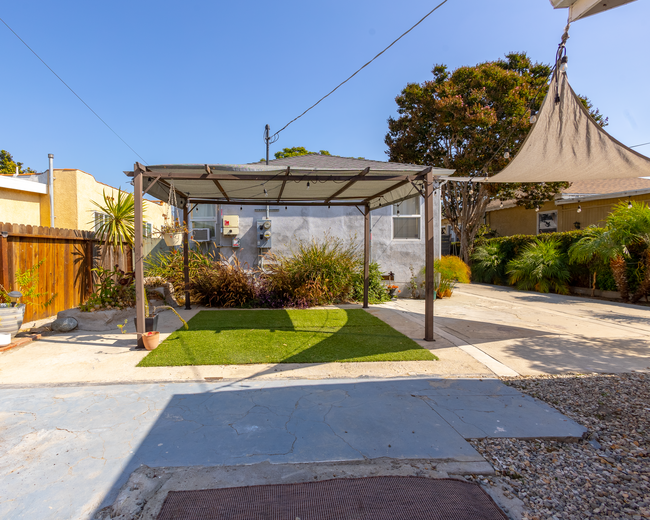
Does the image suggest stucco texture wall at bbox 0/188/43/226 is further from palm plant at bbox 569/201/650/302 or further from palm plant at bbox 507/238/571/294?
palm plant at bbox 569/201/650/302

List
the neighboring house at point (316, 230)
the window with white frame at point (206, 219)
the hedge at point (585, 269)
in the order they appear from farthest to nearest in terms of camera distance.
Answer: the window with white frame at point (206, 219), the neighboring house at point (316, 230), the hedge at point (585, 269)

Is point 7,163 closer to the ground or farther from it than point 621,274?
farther from it

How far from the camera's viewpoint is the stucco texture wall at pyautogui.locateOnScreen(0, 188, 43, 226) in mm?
9984

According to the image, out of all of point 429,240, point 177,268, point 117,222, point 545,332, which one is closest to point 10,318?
point 117,222

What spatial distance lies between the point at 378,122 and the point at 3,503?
55.5ft

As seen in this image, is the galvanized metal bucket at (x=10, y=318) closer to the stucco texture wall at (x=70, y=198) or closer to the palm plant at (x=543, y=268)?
the stucco texture wall at (x=70, y=198)

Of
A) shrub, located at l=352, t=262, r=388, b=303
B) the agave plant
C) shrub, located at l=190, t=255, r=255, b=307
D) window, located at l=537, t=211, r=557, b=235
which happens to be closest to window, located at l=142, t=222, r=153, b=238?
the agave plant

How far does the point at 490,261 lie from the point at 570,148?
30.6 ft

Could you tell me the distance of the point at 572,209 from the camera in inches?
569

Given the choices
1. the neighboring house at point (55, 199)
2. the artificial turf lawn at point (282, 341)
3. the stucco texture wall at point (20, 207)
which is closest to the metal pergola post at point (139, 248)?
the artificial turf lawn at point (282, 341)

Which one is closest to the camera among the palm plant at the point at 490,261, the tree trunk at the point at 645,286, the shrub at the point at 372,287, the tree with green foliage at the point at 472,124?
the tree trunk at the point at 645,286

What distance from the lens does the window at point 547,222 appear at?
50.5 ft

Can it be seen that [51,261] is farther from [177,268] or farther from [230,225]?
[230,225]

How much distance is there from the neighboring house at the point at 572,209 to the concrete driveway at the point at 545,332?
5.22 m
